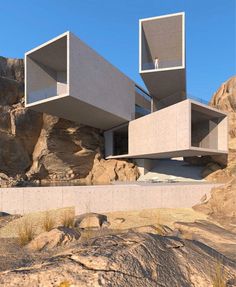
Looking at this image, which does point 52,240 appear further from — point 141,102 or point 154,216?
point 141,102

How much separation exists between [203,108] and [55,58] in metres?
15.3

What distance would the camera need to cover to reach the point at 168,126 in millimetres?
19906

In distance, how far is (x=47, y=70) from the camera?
2380 cm

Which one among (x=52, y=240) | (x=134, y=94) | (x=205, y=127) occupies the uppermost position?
(x=134, y=94)

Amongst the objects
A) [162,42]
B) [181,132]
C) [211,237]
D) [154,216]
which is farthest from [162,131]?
[211,237]

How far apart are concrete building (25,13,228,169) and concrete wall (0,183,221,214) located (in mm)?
5029

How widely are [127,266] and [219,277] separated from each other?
1.41 metres

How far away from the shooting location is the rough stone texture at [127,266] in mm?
2844

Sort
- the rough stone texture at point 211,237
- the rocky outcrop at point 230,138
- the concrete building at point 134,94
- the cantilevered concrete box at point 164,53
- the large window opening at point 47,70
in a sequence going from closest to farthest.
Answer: the rough stone texture at point 211,237, the concrete building at point 134,94, the rocky outcrop at point 230,138, the large window opening at point 47,70, the cantilevered concrete box at point 164,53

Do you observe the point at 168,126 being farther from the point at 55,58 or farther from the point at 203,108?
the point at 55,58

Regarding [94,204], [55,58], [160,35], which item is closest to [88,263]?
[94,204]

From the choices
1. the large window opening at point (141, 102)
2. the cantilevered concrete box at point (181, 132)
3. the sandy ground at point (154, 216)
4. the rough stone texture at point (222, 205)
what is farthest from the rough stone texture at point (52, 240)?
the large window opening at point (141, 102)

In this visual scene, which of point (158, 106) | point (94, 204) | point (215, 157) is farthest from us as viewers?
point (158, 106)

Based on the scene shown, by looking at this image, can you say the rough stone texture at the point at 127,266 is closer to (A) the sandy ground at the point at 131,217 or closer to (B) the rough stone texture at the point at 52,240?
(B) the rough stone texture at the point at 52,240
